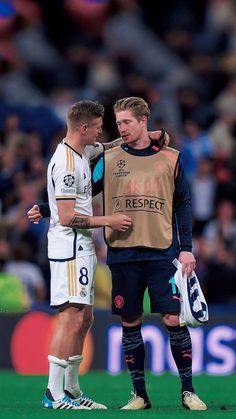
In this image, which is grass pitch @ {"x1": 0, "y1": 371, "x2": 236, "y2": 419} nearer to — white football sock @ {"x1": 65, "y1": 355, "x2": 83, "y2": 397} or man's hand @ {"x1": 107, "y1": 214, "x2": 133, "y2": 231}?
white football sock @ {"x1": 65, "y1": 355, "x2": 83, "y2": 397}

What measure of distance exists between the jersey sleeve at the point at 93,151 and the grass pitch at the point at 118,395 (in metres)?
1.81

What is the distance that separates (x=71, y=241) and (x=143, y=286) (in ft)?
2.00

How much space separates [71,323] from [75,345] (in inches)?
8.9

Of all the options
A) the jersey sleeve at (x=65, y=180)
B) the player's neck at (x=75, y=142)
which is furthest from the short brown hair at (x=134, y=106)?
the jersey sleeve at (x=65, y=180)

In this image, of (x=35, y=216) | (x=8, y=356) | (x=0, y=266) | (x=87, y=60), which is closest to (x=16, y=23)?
(x=87, y=60)

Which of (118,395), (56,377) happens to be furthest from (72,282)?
(118,395)

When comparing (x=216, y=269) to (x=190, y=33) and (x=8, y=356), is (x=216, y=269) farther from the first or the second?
(x=190, y=33)

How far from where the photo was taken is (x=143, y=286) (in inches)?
383

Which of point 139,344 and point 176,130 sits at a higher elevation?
point 176,130

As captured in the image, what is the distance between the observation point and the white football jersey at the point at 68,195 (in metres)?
9.53

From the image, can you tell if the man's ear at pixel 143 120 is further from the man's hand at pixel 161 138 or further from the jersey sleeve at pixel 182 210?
the jersey sleeve at pixel 182 210

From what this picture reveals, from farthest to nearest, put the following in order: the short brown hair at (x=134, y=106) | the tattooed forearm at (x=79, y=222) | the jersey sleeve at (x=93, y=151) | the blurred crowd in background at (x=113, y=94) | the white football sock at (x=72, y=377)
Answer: the blurred crowd in background at (x=113, y=94) → the jersey sleeve at (x=93, y=151) → the white football sock at (x=72, y=377) → the short brown hair at (x=134, y=106) → the tattooed forearm at (x=79, y=222)

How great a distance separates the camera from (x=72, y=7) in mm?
22547

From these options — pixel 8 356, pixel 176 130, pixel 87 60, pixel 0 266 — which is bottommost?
pixel 8 356
